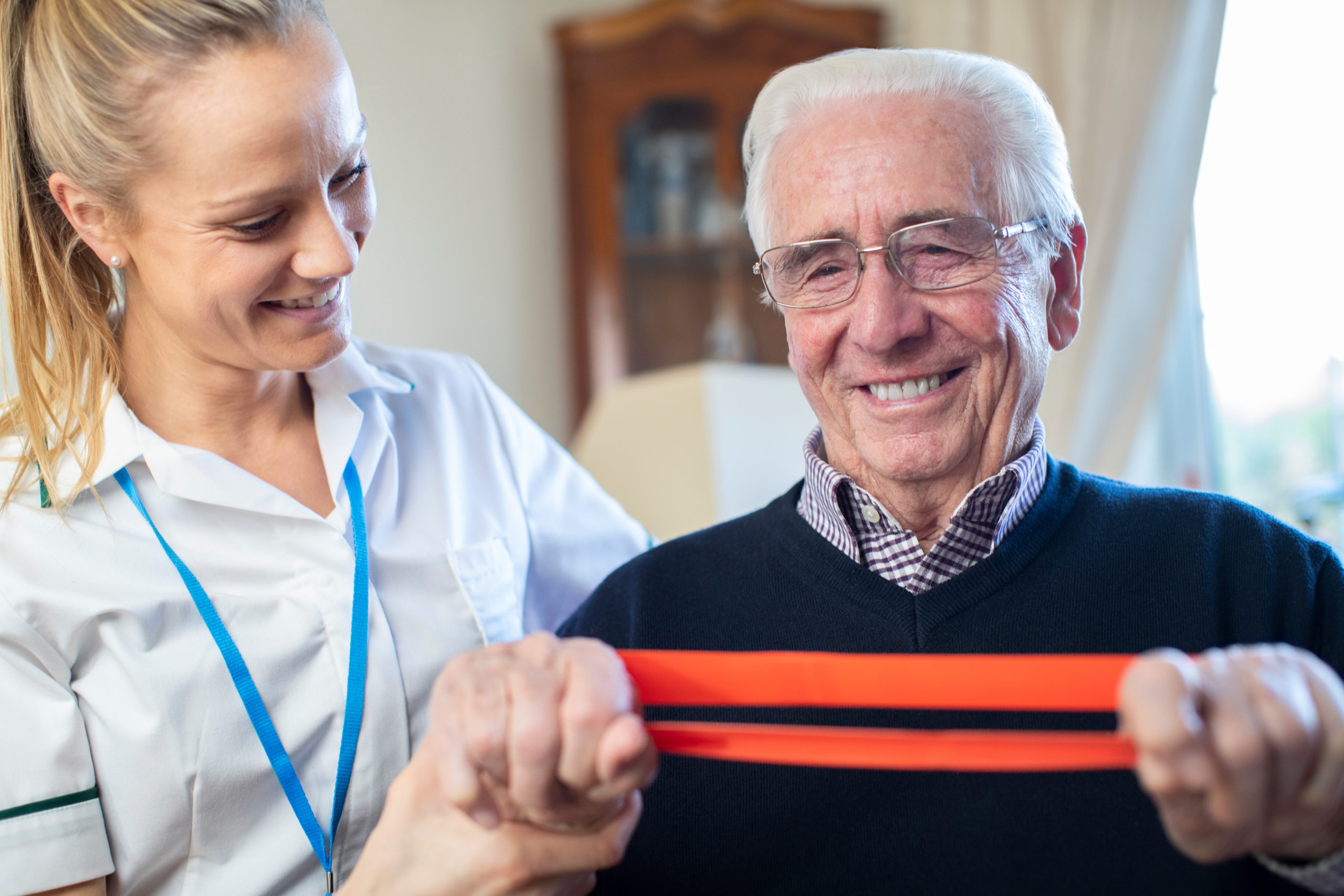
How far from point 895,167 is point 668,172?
9.31 ft

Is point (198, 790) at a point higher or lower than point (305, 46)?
lower

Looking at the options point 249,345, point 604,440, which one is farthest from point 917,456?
point 604,440

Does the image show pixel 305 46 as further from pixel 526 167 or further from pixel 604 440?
pixel 526 167

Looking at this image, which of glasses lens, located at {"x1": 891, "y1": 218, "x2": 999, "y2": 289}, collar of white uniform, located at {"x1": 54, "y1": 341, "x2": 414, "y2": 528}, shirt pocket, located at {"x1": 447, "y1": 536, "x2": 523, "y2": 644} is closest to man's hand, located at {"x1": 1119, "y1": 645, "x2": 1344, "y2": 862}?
glasses lens, located at {"x1": 891, "y1": 218, "x2": 999, "y2": 289}

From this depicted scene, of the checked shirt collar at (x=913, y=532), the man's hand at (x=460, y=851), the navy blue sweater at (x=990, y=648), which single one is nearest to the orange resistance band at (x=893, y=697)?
the man's hand at (x=460, y=851)

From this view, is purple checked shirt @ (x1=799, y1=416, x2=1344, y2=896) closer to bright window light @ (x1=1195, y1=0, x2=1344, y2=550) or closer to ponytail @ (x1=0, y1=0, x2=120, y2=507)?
ponytail @ (x1=0, y1=0, x2=120, y2=507)

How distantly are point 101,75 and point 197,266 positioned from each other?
0.23 m

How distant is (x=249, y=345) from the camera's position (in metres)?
1.29

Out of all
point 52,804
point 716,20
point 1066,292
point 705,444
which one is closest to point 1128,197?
point 716,20

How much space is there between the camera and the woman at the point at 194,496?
3.87 feet

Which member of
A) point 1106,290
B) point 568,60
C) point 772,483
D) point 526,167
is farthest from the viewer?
point 526,167

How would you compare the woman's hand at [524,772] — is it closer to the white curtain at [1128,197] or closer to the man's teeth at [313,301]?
the man's teeth at [313,301]

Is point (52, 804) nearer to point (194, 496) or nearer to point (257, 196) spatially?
point (194, 496)

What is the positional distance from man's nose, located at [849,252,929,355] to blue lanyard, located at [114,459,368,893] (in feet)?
2.24
